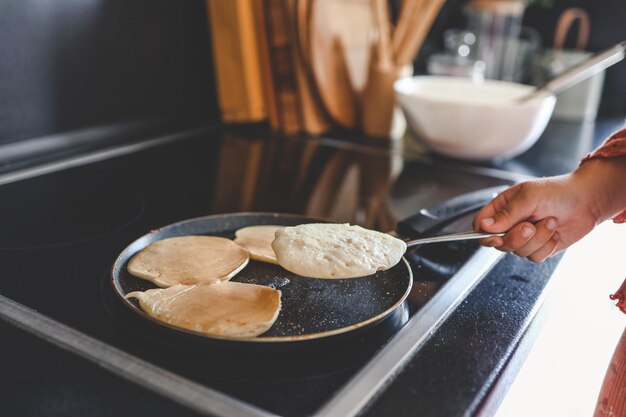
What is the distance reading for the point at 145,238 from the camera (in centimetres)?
74

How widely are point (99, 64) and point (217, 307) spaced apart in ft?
2.47

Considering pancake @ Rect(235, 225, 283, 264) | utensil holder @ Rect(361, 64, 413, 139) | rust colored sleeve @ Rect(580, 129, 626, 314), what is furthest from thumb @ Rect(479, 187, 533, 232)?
utensil holder @ Rect(361, 64, 413, 139)

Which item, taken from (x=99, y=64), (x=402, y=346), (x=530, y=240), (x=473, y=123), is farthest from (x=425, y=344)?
(x=99, y=64)

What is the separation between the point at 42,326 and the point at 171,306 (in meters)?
0.12

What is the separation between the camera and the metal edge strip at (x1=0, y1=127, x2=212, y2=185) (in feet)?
3.31

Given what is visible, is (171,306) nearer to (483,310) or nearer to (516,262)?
(483,310)

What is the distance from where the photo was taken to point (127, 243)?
798 mm

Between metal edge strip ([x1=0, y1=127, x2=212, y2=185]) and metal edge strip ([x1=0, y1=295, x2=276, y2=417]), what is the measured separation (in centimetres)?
46

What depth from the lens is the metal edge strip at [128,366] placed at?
1.53 ft

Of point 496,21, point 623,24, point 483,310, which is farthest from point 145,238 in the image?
point 623,24

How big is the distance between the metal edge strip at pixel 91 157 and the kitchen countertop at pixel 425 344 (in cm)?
4

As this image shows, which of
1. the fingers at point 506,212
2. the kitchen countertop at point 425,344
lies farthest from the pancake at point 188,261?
the fingers at point 506,212

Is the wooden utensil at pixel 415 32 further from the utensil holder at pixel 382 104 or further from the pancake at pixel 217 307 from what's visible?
the pancake at pixel 217 307

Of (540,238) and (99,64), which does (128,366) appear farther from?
(99,64)
